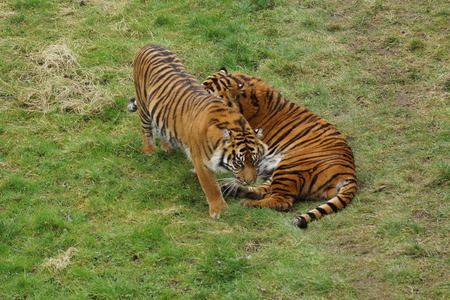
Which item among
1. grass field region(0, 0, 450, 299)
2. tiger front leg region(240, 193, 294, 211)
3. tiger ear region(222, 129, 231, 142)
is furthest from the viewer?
tiger front leg region(240, 193, 294, 211)

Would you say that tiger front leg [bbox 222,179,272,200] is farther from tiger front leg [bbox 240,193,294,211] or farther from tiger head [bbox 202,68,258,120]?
tiger head [bbox 202,68,258,120]

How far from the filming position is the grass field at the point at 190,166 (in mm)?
4543

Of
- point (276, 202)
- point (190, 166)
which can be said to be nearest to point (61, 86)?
point (190, 166)

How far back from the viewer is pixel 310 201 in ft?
18.7

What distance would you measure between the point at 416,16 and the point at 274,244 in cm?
572

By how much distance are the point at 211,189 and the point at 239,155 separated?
57cm

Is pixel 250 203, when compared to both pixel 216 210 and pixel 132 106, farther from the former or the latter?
pixel 132 106

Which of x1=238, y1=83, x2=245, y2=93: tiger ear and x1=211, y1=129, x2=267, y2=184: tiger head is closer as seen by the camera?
x1=211, y1=129, x2=267, y2=184: tiger head

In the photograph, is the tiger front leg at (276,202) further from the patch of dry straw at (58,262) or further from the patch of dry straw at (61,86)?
the patch of dry straw at (61,86)

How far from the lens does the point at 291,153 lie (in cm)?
605

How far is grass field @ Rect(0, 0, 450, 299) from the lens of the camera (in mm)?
4543

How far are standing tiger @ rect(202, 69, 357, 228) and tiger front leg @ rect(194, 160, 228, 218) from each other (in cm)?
29

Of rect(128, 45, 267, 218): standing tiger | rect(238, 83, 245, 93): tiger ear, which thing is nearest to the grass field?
rect(128, 45, 267, 218): standing tiger

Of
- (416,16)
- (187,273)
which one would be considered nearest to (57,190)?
(187,273)
